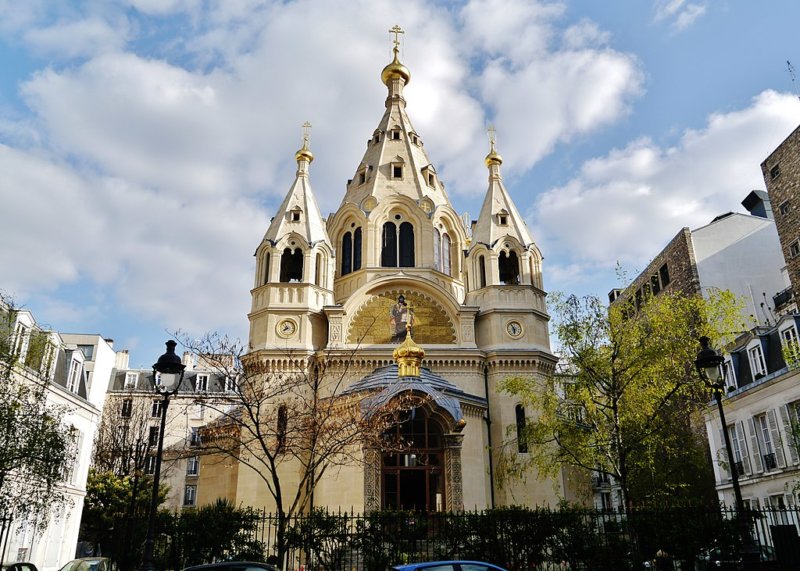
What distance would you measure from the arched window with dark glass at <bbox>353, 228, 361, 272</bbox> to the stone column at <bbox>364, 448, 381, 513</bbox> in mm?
12617

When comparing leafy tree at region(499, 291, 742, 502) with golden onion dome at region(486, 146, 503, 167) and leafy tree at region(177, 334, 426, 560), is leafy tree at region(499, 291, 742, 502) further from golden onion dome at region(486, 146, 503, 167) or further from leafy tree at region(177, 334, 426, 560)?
golden onion dome at region(486, 146, 503, 167)

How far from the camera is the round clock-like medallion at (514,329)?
1233 inches

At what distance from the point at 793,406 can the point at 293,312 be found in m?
21.2

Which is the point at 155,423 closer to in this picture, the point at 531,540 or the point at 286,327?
the point at 286,327

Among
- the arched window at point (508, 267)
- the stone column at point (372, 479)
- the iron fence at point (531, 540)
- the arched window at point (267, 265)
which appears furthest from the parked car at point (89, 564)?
the arched window at point (508, 267)

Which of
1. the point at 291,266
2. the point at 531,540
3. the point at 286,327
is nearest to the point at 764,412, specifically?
the point at 531,540

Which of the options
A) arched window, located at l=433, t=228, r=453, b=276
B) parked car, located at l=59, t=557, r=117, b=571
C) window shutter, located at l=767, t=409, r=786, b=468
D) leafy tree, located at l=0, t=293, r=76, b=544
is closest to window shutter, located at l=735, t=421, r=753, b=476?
window shutter, located at l=767, t=409, r=786, b=468

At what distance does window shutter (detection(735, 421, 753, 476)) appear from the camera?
25.4m

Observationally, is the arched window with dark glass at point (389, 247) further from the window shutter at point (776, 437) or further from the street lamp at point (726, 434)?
the street lamp at point (726, 434)

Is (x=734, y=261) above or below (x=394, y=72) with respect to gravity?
below

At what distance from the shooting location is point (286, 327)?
1203 inches

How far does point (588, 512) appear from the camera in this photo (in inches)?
631

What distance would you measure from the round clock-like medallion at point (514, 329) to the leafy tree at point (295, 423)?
26.5 ft

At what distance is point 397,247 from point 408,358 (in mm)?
9359
